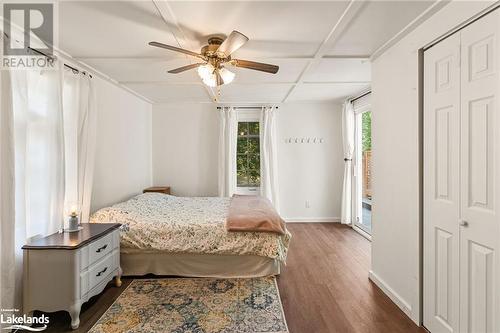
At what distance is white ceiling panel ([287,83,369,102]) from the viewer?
412 centimetres

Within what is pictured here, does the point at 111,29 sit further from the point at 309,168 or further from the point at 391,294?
the point at 309,168

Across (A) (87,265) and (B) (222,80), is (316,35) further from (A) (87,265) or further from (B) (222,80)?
(A) (87,265)

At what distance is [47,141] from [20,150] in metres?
0.35

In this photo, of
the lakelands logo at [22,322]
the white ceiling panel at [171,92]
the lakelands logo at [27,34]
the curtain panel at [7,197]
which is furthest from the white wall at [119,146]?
the lakelands logo at [22,322]

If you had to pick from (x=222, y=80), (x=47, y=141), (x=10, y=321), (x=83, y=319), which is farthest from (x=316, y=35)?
(x=10, y=321)

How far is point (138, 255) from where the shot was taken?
9.75 ft

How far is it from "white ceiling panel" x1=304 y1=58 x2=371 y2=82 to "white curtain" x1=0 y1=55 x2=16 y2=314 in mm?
2924

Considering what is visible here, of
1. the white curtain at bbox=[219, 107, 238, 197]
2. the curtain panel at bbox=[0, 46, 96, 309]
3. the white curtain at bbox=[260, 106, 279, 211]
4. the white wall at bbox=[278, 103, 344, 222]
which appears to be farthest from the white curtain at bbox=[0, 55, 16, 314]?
the white wall at bbox=[278, 103, 344, 222]

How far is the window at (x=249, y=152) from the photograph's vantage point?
5.61m

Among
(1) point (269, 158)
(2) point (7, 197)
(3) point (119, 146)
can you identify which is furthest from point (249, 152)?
(2) point (7, 197)

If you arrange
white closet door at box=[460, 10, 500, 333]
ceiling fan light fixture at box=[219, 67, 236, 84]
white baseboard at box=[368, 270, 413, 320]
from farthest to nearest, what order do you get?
ceiling fan light fixture at box=[219, 67, 236, 84], white baseboard at box=[368, 270, 413, 320], white closet door at box=[460, 10, 500, 333]

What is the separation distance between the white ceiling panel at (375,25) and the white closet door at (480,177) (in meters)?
0.44

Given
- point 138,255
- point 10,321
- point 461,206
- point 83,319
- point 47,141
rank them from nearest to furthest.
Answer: point 461,206 → point 10,321 → point 83,319 → point 47,141 → point 138,255

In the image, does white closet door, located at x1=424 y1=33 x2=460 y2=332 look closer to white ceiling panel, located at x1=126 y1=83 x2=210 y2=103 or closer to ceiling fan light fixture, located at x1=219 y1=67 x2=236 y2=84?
ceiling fan light fixture, located at x1=219 y1=67 x2=236 y2=84
